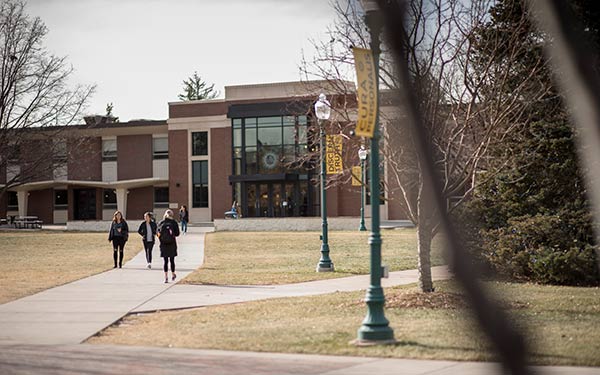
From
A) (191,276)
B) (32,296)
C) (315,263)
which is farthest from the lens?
(315,263)

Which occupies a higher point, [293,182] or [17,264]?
[293,182]

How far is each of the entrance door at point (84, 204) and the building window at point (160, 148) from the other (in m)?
7.44

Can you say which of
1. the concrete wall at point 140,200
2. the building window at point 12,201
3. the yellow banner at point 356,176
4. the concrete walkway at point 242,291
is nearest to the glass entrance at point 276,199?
the concrete wall at point 140,200

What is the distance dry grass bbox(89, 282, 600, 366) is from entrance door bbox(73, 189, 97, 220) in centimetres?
6362

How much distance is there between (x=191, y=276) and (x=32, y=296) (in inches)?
224

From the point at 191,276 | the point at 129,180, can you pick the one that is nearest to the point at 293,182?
the point at 129,180

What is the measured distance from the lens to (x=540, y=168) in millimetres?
19922

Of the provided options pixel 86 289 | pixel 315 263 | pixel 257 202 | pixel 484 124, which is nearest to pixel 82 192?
pixel 257 202

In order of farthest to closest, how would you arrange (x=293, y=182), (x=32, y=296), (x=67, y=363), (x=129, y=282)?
(x=293, y=182) < (x=129, y=282) < (x=32, y=296) < (x=67, y=363)

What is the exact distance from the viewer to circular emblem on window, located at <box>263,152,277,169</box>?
65000mm

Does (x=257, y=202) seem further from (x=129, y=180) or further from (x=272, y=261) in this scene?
(x=272, y=261)

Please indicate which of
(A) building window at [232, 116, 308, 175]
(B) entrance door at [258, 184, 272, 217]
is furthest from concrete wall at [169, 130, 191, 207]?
(B) entrance door at [258, 184, 272, 217]

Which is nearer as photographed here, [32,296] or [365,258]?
[32,296]

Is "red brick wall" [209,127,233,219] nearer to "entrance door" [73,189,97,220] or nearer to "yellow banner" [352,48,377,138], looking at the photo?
"entrance door" [73,189,97,220]
